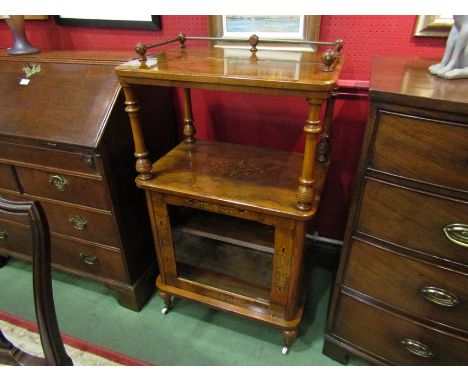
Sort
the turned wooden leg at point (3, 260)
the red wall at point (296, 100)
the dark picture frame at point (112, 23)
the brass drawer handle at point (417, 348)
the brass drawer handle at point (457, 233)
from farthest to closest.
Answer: the turned wooden leg at point (3, 260), the dark picture frame at point (112, 23), the red wall at point (296, 100), the brass drawer handle at point (417, 348), the brass drawer handle at point (457, 233)

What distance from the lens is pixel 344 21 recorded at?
119 cm

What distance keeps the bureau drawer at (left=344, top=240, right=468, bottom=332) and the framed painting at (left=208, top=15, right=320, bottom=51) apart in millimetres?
817

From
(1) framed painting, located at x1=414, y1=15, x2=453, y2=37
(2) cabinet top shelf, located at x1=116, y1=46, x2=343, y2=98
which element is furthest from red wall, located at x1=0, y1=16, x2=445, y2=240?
(2) cabinet top shelf, located at x1=116, y1=46, x2=343, y2=98

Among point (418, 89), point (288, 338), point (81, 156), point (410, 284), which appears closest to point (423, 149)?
point (418, 89)

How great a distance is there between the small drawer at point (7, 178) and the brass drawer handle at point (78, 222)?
29 cm

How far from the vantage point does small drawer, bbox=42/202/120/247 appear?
1323mm

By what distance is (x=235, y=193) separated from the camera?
111 cm

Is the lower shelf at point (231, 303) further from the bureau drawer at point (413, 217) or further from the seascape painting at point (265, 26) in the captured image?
the seascape painting at point (265, 26)

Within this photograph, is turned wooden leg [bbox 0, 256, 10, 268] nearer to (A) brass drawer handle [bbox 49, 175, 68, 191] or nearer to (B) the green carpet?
(B) the green carpet

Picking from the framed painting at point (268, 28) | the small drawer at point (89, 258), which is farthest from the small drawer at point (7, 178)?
the framed painting at point (268, 28)

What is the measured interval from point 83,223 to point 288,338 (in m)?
0.99

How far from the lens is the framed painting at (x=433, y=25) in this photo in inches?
42.1

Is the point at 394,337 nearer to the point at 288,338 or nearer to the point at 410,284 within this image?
the point at 410,284
